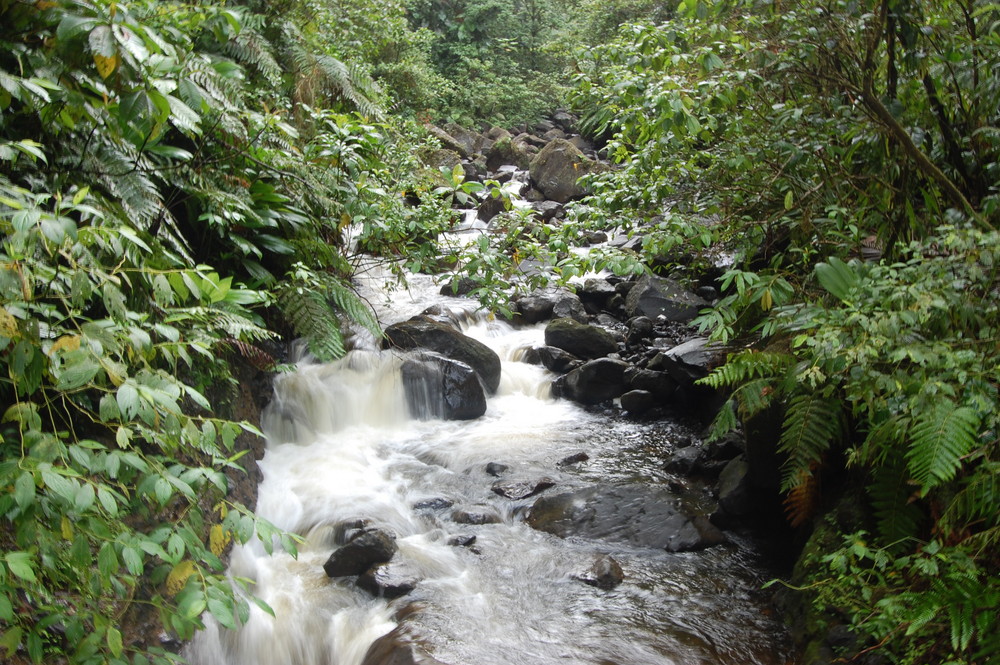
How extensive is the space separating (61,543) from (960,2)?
4.81 meters

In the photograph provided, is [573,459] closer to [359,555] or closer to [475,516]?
[475,516]

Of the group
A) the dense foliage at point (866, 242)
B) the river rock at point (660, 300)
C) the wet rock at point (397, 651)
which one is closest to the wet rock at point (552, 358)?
the river rock at point (660, 300)

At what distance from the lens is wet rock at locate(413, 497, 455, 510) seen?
18.3 ft

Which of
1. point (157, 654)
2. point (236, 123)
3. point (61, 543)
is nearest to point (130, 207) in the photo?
point (236, 123)

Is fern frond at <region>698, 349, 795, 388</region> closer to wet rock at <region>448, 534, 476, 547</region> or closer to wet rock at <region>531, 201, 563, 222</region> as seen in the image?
wet rock at <region>448, 534, 476, 547</region>

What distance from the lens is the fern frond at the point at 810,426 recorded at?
3.72m

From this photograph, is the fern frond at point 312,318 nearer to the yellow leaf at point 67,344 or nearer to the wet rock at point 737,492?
the yellow leaf at point 67,344

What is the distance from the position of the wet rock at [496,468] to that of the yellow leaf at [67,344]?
4.43m

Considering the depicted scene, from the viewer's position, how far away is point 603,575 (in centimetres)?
455

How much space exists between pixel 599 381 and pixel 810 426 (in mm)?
4197

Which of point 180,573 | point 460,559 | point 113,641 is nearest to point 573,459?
point 460,559

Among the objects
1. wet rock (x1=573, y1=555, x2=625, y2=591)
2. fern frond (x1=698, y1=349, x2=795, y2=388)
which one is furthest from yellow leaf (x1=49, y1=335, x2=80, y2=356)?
wet rock (x1=573, y1=555, x2=625, y2=591)

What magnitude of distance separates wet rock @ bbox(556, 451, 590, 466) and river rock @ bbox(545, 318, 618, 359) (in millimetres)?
2545

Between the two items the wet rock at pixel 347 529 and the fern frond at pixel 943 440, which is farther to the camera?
the wet rock at pixel 347 529
